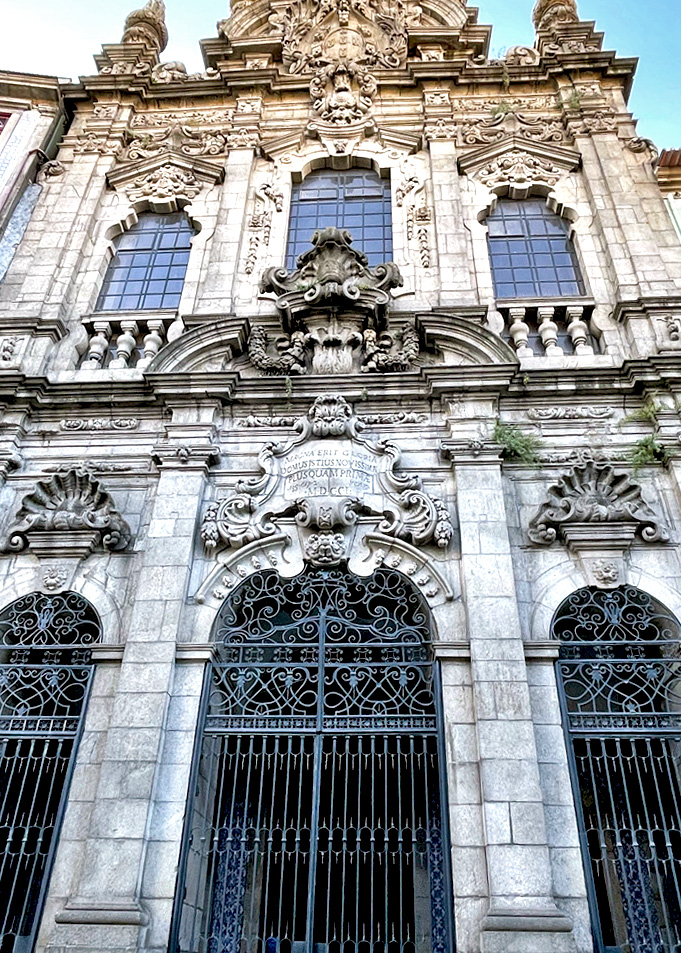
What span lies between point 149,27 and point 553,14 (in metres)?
7.40

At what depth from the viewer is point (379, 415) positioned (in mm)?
8500

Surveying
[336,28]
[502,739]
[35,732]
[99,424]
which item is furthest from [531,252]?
[35,732]

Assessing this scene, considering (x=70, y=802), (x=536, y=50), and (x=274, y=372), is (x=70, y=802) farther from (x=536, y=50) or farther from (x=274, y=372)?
(x=536, y=50)

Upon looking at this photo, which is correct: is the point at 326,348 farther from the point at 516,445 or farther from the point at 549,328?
the point at 549,328

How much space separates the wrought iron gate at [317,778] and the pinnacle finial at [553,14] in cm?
1120

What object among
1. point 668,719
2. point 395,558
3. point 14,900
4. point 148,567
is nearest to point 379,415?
point 395,558

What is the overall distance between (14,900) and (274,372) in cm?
576

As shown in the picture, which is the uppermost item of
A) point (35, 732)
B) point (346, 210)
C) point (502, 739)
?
point (346, 210)

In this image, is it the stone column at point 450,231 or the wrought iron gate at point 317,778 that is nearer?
the wrought iron gate at point 317,778

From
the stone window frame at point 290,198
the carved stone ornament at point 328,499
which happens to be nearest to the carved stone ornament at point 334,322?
the stone window frame at point 290,198

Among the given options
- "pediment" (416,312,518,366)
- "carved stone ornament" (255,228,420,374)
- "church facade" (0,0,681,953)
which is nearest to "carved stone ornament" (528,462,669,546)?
"church facade" (0,0,681,953)

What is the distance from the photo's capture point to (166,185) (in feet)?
38.2

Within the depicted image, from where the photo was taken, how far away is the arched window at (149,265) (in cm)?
1045

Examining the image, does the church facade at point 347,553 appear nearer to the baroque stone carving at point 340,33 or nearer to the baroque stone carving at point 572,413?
the baroque stone carving at point 572,413
